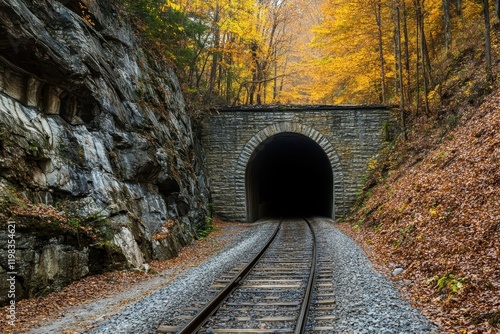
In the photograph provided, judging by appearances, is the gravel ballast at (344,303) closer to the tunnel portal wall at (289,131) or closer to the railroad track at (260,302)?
the railroad track at (260,302)

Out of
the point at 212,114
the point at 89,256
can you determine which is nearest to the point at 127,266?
the point at 89,256

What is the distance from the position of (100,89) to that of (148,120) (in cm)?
233

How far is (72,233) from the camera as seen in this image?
272 inches

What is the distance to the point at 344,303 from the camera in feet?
18.7

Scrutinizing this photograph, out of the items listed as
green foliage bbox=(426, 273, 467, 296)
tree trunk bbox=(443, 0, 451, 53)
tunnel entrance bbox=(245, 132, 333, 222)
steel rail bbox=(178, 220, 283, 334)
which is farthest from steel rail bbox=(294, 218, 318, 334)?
tree trunk bbox=(443, 0, 451, 53)

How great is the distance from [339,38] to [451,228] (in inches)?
568

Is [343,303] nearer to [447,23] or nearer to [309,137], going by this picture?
[309,137]

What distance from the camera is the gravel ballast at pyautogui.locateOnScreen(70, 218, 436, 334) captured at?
481cm

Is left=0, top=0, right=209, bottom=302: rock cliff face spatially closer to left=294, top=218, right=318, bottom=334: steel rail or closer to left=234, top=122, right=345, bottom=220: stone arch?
left=294, top=218, right=318, bottom=334: steel rail

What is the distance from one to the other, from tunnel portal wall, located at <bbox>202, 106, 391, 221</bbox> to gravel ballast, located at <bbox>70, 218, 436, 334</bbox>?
9.49 meters

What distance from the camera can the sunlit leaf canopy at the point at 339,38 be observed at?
1554cm

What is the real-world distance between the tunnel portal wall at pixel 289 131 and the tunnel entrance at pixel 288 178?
687mm

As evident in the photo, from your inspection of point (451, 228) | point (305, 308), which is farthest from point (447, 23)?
point (305, 308)

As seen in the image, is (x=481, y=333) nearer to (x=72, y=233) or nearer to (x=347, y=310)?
(x=347, y=310)
